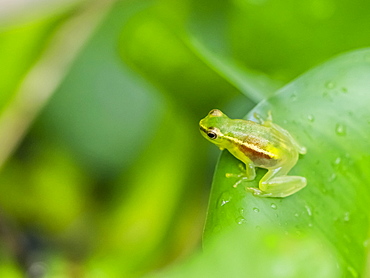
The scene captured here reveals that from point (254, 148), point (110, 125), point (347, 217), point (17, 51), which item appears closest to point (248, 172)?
point (254, 148)

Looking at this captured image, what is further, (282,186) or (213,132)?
(213,132)

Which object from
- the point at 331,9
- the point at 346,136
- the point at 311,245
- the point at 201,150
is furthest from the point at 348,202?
the point at 201,150

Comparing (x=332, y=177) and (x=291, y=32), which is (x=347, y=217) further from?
(x=291, y=32)

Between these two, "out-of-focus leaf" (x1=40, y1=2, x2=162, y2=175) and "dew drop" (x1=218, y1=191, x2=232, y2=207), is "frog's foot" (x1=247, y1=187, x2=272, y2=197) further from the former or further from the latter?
"out-of-focus leaf" (x1=40, y1=2, x2=162, y2=175)

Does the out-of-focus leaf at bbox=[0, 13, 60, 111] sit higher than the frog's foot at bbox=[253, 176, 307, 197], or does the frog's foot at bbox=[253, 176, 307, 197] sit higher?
the out-of-focus leaf at bbox=[0, 13, 60, 111]

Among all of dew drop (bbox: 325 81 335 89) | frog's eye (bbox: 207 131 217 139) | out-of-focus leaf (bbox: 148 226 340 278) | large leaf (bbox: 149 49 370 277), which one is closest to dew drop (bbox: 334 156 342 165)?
large leaf (bbox: 149 49 370 277)

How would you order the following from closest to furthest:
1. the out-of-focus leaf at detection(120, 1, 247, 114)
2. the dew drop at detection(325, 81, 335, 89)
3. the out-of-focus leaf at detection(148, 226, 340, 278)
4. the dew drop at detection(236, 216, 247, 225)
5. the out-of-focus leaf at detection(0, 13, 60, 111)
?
the out-of-focus leaf at detection(148, 226, 340, 278)
the dew drop at detection(236, 216, 247, 225)
the dew drop at detection(325, 81, 335, 89)
the out-of-focus leaf at detection(120, 1, 247, 114)
the out-of-focus leaf at detection(0, 13, 60, 111)

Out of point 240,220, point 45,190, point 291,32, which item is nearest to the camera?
point 240,220
